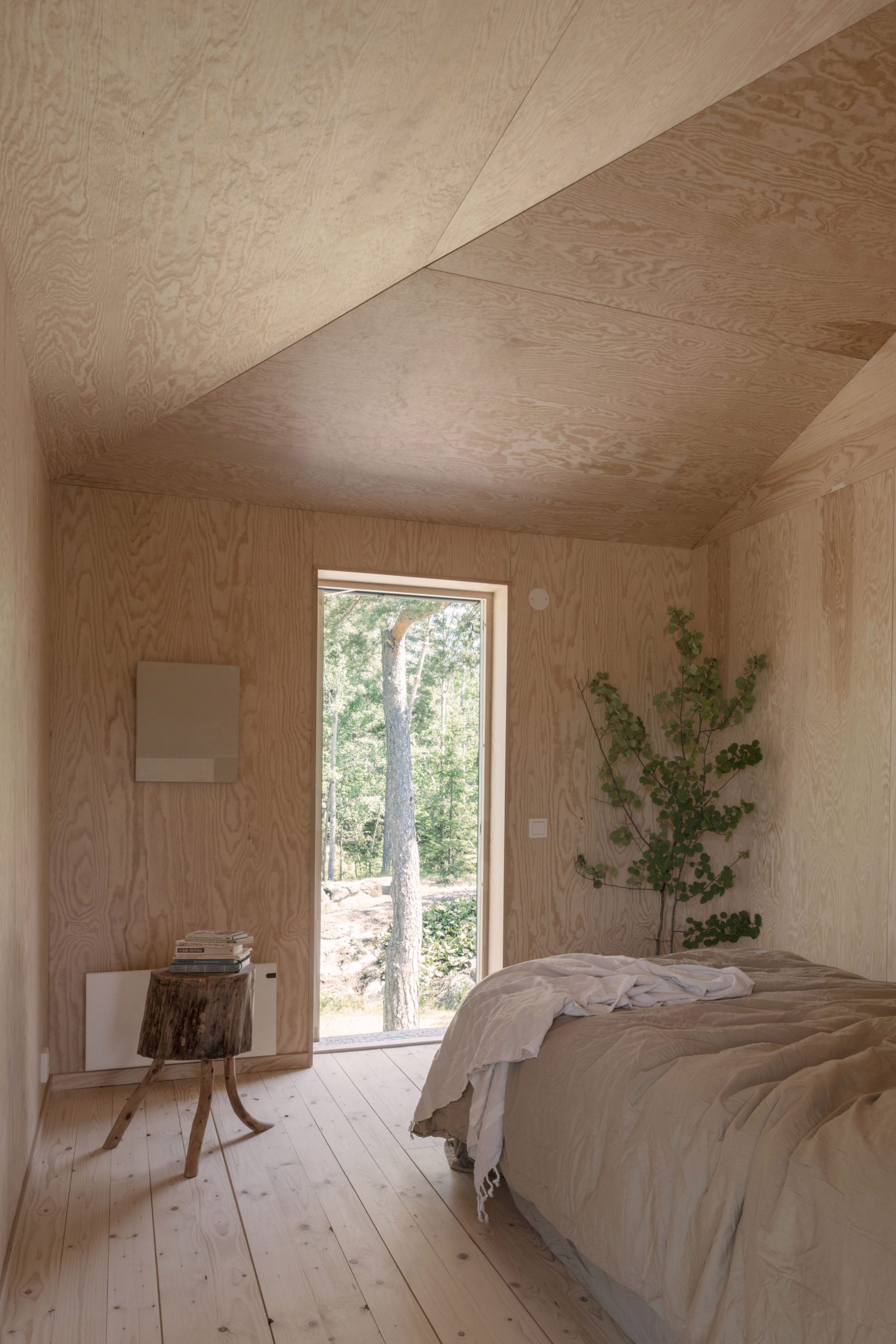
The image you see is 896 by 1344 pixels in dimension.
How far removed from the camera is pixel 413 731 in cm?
475

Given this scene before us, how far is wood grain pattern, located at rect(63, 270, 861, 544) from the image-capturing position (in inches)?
130

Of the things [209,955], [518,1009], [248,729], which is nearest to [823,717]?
[518,1009]

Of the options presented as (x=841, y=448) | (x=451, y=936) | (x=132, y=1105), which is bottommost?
(x=132, y=1105)

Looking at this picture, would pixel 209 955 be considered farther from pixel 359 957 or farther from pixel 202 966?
pixel 359 957

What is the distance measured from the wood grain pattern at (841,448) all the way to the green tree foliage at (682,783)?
2.21 feet

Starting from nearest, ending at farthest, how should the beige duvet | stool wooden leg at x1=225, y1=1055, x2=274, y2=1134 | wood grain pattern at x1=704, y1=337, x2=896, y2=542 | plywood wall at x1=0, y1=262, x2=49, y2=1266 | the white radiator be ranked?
the beige duvet → plywood wall at x1=0, y1=262, x2=49, y2=1266 → stool wooden leg at x1=225, y1=1055, x2=274, y2=1134 → wood grain pattern at x1=704, y1=337, x2=896, y2=542 → the white radiator

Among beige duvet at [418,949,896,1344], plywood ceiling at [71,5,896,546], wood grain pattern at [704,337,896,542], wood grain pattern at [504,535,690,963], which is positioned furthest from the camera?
wood grain pattern at [504,535,690,963]

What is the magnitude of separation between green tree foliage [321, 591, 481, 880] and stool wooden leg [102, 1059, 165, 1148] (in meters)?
1.44

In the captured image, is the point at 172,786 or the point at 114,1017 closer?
the point at 114,1017

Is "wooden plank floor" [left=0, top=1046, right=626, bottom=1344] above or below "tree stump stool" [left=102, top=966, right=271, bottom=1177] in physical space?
below

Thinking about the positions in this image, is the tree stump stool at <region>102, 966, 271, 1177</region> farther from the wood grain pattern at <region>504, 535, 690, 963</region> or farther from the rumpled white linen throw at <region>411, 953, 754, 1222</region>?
the wood grain pattern at <region>504, 535, 690, 963</region>

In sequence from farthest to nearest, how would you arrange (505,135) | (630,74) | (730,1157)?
(505,135), (630,74), (730,1157)

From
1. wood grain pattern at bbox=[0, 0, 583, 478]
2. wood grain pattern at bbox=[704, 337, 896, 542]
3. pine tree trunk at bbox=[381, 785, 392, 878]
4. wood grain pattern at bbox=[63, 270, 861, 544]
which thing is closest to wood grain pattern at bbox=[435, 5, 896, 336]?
wood grain pattern at bbox=[63, 270, 861, 544]

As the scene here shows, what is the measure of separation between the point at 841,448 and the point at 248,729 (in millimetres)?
2725
